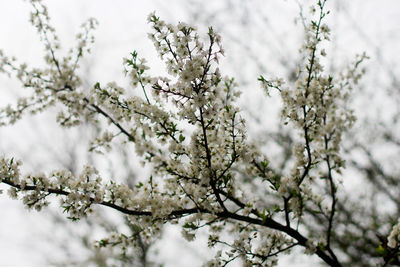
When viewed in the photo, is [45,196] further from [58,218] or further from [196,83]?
[58,218]

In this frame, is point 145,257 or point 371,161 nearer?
point 371,161

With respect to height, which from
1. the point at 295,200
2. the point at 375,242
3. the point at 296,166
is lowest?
the point at 295,200

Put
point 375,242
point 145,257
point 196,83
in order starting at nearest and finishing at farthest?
point 196,83, point 375,242, point 145,257

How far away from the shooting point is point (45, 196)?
8.30 feet

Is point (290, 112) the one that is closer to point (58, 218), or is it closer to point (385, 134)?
point (385, 134)

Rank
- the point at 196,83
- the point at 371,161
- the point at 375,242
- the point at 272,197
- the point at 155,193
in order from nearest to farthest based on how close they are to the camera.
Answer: the point at 196,83 → the point at 155,193 → the point at 375,242 → the point at 371,161 → the point at 272,197

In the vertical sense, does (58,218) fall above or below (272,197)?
above

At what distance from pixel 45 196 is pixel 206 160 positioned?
4.36ft

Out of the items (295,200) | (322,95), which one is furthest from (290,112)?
(295,200)

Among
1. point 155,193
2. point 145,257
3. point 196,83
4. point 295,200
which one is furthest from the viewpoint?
point 145,257

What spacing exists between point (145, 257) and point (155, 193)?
6107 mm

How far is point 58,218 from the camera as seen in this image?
10383mm

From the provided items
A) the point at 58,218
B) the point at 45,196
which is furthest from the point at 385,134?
the point at 58,218

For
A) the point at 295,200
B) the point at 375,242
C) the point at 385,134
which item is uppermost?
the point at 385,134
